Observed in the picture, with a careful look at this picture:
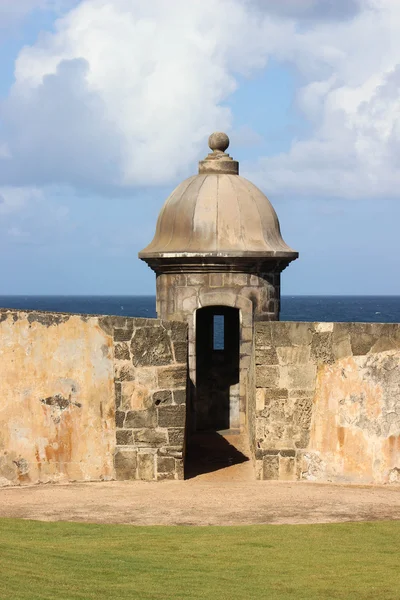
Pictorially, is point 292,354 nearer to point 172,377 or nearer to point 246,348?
point 172,377

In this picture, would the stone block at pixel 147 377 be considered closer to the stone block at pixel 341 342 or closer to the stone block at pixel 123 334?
the stone block at pixel 123 334

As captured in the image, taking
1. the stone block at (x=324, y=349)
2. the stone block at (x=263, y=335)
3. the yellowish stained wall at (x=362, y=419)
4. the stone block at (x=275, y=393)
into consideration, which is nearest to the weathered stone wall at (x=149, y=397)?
the stone block at (x=263, y=335)

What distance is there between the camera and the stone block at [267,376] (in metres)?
11.6

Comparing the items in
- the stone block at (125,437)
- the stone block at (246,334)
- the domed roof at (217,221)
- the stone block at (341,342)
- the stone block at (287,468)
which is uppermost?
the domed roof at (217,221)

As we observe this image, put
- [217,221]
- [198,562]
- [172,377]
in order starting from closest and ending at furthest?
[198,562]
[172,377]
[217,221]

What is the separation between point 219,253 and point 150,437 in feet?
9.73

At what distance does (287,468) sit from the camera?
11547mm

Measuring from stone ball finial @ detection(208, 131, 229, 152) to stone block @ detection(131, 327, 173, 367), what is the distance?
407 cm

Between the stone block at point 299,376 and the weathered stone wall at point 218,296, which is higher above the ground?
the weathered stone wall at point 218,296

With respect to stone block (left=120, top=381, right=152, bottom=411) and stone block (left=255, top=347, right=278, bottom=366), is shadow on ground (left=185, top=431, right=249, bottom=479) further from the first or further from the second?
stone block (left=255, top=347, right=278, bottom=366)

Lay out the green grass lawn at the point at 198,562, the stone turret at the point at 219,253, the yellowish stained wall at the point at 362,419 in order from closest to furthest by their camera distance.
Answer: the green grass lawn at the point at 198,562
the yellowish stained wall at the point at 362,419
the stone turret at the point at 219,253

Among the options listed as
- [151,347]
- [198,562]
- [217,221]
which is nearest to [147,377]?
[151,347]

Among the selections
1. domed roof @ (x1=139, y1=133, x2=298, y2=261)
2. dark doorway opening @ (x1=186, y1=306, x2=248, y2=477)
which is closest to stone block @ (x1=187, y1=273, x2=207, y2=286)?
domed roof @ (x1=139, y1=133, x2=298, y2=261)

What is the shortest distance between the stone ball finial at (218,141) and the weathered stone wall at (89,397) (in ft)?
13.2
